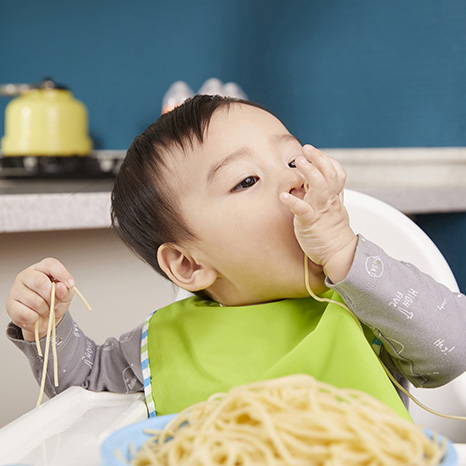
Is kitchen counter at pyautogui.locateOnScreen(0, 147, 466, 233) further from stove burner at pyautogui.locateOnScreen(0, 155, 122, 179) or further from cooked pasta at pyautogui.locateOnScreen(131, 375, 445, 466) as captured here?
cooked pasta at pyautogui.locateOnScreen(131, 375, 445, 466)

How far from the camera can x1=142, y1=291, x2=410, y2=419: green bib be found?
2.47 ft

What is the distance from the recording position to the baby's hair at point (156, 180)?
870 millimetres

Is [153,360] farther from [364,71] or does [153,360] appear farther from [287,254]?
[364,71]

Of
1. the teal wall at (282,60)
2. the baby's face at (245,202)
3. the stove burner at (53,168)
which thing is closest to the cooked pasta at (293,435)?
the baby's face at (245,202)

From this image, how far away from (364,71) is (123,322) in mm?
1082

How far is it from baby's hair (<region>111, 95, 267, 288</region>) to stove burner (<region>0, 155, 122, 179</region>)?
3.64 ft

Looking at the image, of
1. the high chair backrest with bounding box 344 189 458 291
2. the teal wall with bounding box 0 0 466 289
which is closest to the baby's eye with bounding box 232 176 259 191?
the high chair backrest with bounding box 344 189 458 291

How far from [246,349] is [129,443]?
0.40 metres

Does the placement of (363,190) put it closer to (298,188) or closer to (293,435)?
(298,188)

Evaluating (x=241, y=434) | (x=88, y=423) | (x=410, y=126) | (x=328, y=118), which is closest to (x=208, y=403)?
(x=241, y=434)

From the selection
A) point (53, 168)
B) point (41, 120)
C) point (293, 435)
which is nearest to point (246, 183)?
point (293, 435)

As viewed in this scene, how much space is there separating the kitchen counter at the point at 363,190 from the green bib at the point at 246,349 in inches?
20.9

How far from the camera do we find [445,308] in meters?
0.76

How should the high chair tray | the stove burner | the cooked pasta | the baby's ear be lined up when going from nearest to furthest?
1. the cooked pasta
2. the high chair tray
3. the baby's ear
4. the stove burner
